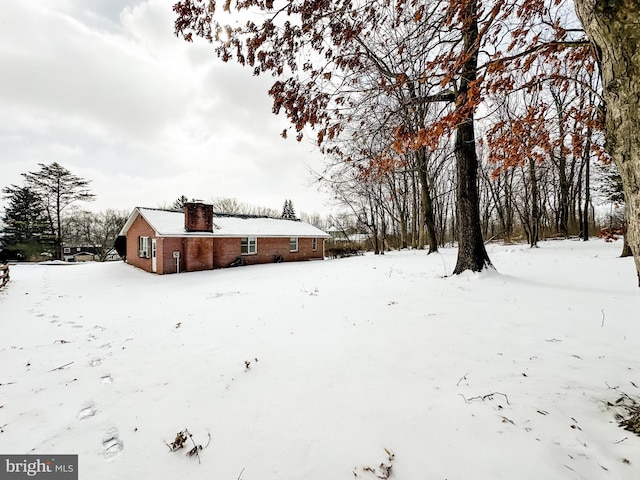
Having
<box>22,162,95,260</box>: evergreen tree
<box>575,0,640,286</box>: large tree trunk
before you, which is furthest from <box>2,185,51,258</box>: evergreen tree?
<box>575,0,640,286</box>: large tree trunk

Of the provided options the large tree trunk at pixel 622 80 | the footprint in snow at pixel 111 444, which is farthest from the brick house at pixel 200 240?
the large tree trunk at pixel 622 80

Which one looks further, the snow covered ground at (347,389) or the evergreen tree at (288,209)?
the evergreen tree at (288,209)

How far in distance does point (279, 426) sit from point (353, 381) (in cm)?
90

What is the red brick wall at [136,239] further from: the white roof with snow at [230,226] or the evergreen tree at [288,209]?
the evergreen tree at [288,209]

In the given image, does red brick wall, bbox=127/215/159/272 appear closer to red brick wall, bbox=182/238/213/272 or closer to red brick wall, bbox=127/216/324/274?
red brick wall, bbox=127/216/324/274

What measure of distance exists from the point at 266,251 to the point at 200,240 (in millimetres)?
5027

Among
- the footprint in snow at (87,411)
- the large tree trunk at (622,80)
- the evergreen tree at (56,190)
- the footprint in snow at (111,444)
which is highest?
the evergreen tree at (56,190)

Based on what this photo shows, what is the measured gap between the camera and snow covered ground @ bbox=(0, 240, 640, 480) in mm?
1733

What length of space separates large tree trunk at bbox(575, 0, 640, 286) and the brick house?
16.5 metres

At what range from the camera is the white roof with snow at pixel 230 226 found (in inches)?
599

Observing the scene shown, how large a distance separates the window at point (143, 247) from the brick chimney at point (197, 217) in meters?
2.82

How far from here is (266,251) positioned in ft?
64.2

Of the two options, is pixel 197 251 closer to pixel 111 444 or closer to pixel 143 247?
pixel 143 247

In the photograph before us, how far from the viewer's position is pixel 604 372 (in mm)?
2541
